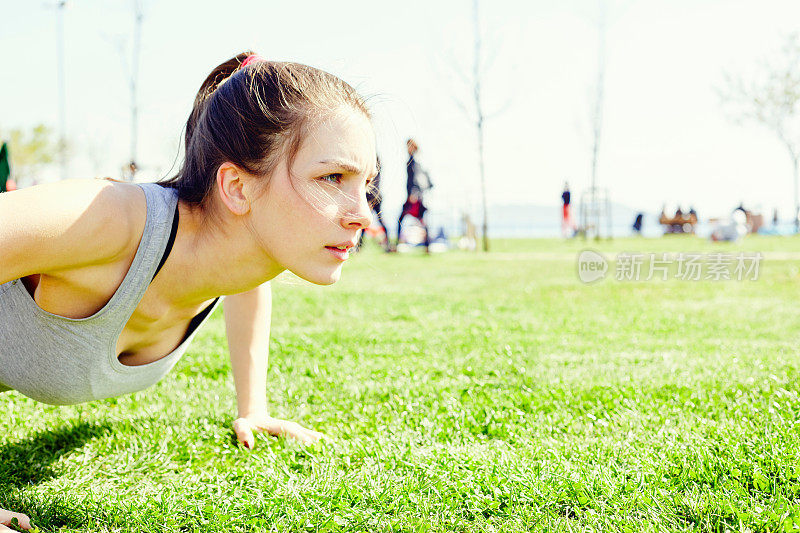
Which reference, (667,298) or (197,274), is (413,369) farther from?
(667,298)

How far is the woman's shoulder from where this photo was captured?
5.39 ft

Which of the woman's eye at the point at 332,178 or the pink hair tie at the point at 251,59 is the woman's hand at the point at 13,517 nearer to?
the woman's eye at the point at 332,178

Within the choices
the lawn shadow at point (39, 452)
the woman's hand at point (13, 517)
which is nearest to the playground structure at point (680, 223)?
the lawn shadow at point (39, 452)

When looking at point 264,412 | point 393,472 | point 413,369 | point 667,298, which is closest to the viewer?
point 393,472

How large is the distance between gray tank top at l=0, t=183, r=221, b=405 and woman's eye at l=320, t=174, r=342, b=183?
1.50 feet

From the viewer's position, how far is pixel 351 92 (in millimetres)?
2025

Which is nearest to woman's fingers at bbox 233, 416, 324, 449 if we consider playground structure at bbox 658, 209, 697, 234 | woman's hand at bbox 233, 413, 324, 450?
woman's hand at bbox 233, 413, 324, 450

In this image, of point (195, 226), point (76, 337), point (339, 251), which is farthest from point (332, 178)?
point (76, 337)

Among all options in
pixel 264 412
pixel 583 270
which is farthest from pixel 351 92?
pixel 583 270

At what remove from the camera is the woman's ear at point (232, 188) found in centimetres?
189

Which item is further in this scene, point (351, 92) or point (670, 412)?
point (670, 412)

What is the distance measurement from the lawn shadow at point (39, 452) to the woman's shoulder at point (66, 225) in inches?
34.1

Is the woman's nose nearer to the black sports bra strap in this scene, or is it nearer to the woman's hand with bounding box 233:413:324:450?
the black sports bra strap

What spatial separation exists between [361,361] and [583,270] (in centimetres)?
642
